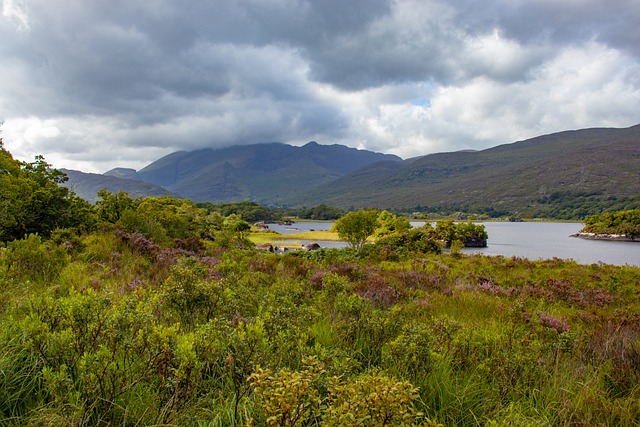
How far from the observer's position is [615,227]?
52844 millimetres

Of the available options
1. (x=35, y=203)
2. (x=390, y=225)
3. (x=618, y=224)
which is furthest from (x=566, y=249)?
(x=35, y=203)

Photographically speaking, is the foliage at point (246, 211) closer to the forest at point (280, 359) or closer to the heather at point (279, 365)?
the forest at point (280, 359)

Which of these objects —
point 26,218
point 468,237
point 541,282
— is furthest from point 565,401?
point 468,237

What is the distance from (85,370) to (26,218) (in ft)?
47.6

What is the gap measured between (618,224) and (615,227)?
Answer: 580 millimetres

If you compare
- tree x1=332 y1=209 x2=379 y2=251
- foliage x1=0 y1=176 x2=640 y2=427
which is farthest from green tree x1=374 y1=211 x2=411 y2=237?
foliage x1=0 y1=176 x2=640 y2=427

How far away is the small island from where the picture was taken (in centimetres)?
4958

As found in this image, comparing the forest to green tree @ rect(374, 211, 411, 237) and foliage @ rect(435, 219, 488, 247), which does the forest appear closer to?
green tree @ rect(374, 211, 411, 237)

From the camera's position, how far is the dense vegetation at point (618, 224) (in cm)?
4934

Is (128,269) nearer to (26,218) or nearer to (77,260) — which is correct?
(77,260)

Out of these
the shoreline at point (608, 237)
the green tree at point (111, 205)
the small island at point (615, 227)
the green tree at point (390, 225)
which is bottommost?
the shoreline at point (608, 237)

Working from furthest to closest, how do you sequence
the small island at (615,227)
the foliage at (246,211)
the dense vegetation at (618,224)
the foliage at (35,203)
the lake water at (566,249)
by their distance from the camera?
the foliage at (246,211), the small island at (615,227), the dense vegetation at (618,224), the lake water at (566,249), the foliage at (35,203)

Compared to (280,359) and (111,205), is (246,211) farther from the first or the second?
(280,359)

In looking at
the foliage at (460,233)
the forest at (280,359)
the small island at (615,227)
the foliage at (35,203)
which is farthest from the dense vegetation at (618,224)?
the foliage at (35,203)
